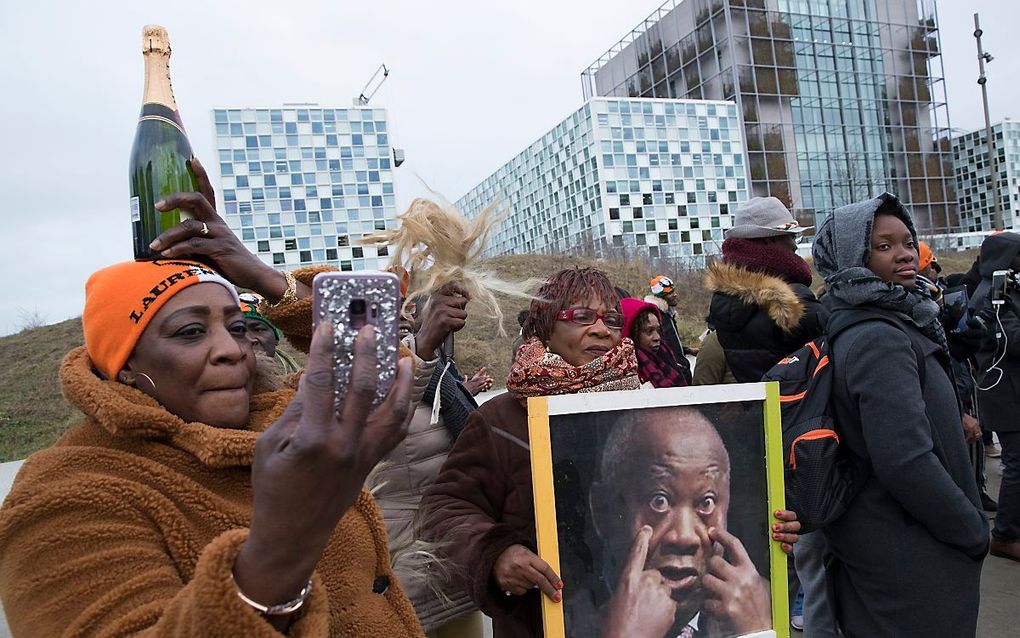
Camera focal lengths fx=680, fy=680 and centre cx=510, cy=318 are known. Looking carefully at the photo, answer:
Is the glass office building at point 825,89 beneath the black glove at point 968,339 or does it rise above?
above

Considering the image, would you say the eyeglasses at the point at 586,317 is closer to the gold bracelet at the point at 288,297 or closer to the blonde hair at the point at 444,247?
the blonde hair at the point at 444,247

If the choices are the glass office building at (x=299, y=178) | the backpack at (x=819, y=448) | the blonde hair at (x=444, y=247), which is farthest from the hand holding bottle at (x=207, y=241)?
the glass office building at (x=299, y=178)

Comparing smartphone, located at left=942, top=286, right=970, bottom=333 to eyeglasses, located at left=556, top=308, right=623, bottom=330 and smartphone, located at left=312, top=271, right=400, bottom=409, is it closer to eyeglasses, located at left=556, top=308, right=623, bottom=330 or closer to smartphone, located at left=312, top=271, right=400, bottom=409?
eyeglasses, located at left=556, top=308, right=623, bottom=330

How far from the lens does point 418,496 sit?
2.63 m

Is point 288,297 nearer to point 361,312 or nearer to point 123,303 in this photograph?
point 123,303

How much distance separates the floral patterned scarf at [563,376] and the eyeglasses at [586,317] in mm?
157

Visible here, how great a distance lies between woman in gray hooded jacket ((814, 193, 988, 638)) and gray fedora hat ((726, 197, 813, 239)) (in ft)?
3.46

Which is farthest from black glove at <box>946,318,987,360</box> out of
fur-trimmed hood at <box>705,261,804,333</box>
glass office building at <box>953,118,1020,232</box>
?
glass office building at <box>953,118,1020,232</box>

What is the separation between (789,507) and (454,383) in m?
1.38

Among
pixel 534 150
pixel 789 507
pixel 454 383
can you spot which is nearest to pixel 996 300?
pixel 789 507

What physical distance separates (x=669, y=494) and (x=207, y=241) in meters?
1.36

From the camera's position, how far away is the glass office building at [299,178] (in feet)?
141

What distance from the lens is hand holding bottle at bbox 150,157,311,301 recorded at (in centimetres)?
147

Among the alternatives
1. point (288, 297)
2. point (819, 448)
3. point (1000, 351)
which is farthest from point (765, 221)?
point (288, 297)
